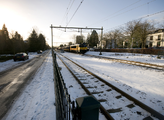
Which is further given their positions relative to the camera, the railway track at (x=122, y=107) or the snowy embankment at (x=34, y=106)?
the snowy embankment at (x=34, y=106)

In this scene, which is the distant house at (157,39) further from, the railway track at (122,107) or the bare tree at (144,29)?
the railway track at (122,107)

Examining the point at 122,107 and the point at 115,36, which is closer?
the point at 122,107

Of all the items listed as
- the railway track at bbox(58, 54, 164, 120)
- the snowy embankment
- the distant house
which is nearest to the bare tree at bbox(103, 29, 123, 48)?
the distant house

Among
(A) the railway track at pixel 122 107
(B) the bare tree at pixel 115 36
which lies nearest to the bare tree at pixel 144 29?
(B) the bare tree at pixel 115 36

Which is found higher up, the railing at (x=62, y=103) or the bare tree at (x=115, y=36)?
the bare tree at (x=115, y=36)

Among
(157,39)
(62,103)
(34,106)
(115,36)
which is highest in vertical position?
(115,36)

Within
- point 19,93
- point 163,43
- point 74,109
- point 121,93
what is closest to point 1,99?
point 19,93

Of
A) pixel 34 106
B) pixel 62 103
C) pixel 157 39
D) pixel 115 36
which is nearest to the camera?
pixel 62 103

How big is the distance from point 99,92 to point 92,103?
3.16 metres

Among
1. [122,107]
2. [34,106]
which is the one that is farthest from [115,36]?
[34,106]

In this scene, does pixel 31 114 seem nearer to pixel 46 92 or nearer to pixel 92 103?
pixel 46 92

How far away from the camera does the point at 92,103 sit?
1382 millimetres

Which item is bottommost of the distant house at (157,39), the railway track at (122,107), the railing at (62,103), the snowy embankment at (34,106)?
the snowy embankment at (34,106)

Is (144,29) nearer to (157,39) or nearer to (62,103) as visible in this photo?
(157,39)
